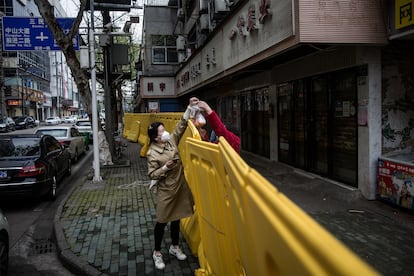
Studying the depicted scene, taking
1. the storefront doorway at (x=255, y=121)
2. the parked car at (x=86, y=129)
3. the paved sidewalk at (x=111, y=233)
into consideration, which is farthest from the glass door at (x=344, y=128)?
the parked car at (x=86, y=129)

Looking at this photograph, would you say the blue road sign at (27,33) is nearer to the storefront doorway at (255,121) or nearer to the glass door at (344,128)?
the storefront doorway at (255,121)

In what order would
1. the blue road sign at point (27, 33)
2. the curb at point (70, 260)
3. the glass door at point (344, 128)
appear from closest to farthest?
the curb at point (70, 260) → the glass door at point (344, 128) → the blue road sign at point (27, 33)

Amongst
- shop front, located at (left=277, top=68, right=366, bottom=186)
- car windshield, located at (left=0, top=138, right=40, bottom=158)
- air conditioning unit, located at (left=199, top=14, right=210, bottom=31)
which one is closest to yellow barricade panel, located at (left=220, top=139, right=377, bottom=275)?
shop front, located at (left=277, top=68, right=366, bottom=186)

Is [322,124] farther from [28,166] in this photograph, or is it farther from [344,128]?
[28,166]

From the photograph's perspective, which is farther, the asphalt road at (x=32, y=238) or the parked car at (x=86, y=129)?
the parked car at (x=86, y=129)

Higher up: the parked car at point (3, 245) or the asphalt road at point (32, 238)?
the parked car at point (3, 245)

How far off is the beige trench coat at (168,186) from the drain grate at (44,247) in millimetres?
2121

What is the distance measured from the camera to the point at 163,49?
30125 mm

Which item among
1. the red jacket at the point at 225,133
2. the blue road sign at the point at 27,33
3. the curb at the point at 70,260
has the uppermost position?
the blue road sign at the point at 27,33

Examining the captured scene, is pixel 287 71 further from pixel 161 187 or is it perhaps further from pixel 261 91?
pixel 161 187

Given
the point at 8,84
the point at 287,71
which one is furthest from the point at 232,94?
the point at 8,84

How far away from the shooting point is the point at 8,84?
192 feet

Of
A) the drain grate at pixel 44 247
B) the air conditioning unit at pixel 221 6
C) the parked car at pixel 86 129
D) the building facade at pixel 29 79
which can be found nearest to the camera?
the drain grate at pixel 44 247

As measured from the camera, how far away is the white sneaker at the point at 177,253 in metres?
4.54
